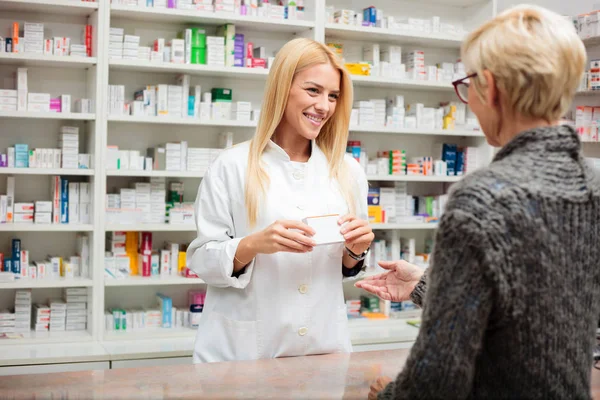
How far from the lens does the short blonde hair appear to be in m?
1.04

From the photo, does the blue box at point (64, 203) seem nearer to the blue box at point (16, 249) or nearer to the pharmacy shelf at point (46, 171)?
the pharmacy shelf at point (46, 171)

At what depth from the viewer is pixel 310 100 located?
7.06 feet

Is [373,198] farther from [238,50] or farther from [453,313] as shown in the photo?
[453,313]

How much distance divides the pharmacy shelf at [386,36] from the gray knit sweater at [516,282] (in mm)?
3666

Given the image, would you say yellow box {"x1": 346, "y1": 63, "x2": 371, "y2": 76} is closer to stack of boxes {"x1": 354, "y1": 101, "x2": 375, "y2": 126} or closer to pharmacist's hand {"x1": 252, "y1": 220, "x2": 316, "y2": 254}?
stack of boxes {"x1": 354, "y1": 101, "x2": 375, "y2": 126}

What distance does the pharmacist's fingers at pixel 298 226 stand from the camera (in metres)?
1.90

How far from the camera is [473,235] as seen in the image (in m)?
0.98

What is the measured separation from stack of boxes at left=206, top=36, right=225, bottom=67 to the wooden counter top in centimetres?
291

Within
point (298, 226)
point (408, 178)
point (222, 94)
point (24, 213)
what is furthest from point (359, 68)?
point (298, 226)

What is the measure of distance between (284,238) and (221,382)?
462 millimetres

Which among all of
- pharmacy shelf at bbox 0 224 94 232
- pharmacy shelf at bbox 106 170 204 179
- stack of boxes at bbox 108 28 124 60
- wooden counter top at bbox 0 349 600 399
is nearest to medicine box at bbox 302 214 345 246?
wooden counter top at bbox 0 349 600 399

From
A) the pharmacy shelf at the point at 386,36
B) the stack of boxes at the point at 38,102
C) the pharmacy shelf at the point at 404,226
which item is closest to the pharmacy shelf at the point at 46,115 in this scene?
the stack of boxes at the point at 38,102

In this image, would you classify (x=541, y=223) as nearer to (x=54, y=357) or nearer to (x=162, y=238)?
(x=54, y=357)

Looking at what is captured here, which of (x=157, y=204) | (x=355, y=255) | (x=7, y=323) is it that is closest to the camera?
(x=355, y=255)
